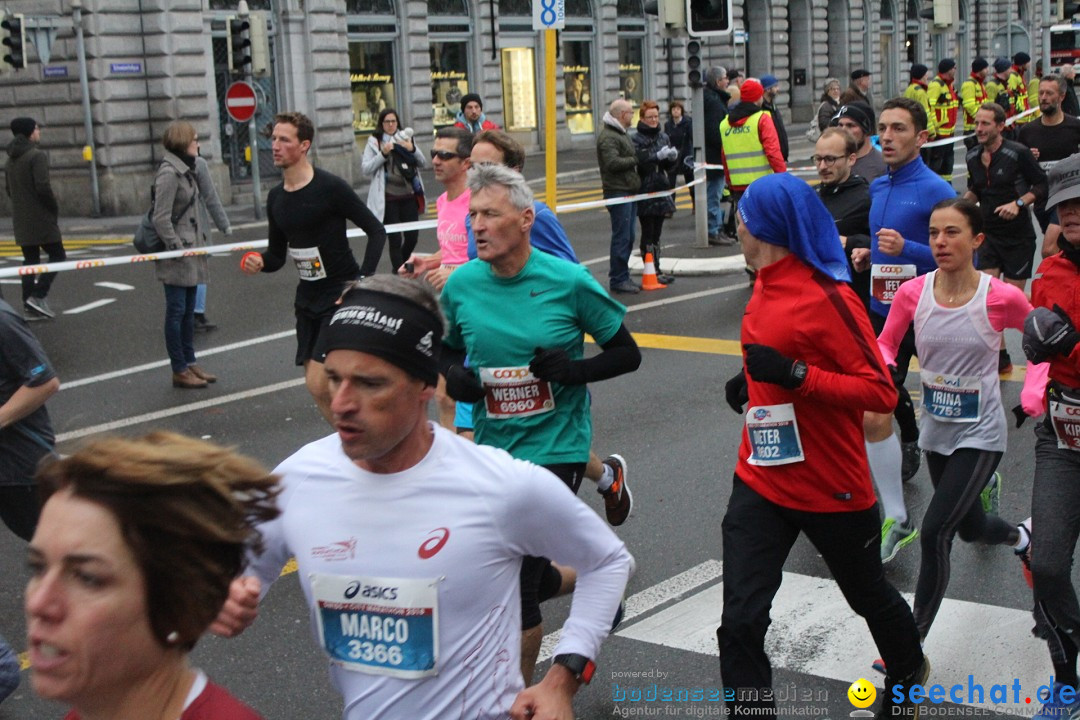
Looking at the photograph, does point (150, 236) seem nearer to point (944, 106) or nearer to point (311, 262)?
point (311, 262)

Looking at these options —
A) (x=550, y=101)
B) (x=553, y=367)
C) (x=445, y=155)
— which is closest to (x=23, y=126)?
(x=550, y=101)

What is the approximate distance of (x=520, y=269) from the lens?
193 inches

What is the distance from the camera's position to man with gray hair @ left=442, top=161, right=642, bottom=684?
482cm

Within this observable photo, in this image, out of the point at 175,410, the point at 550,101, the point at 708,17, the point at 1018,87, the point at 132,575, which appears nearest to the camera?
the point at 132,575

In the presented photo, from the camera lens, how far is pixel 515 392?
4812 millimetres

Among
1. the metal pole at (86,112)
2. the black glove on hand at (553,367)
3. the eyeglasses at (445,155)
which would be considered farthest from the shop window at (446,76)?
the black glove on hand at (553,367)

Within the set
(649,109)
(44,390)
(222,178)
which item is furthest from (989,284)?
(222,178)

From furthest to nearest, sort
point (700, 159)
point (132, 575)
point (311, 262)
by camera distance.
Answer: point (700, 159), point (311, 262), point (132, 575)

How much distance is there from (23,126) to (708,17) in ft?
25.0

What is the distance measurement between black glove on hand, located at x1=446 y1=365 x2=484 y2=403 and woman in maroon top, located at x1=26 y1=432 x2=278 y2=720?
8.61ft

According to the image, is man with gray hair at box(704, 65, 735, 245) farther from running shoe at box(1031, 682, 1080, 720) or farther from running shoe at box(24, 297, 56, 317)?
running shoe at box(1031, 682, 1080, 720)

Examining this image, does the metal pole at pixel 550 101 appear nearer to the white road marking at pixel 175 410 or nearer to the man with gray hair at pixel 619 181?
the man with gray hair at pixel 619 181

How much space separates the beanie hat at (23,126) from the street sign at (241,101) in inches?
313

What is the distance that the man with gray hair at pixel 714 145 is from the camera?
1764 cm
